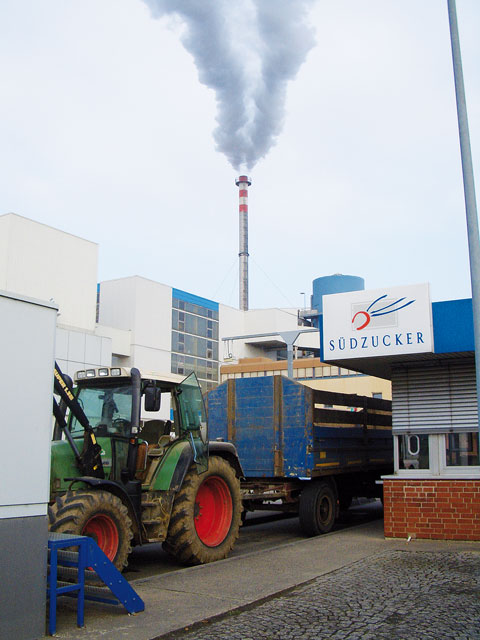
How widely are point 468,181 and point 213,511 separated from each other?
18.5 ft

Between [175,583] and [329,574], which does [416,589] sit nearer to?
[329,574]

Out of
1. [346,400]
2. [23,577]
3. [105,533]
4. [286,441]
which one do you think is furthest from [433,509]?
[23,577]

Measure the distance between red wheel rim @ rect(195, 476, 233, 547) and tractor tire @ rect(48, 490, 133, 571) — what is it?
1896 mm

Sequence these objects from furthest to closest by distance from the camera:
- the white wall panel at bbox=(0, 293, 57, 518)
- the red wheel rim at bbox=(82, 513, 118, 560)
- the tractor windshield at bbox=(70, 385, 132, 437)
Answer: the tractor windshield at bbox=(70, 385, 132, 437)
the red wheel rim at bbox=(82, 513, 118, 560)
the white wall panel at bbox=(0, 293, 57, 518)

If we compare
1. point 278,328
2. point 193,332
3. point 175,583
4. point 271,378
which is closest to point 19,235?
point 193,332

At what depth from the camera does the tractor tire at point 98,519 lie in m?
6.92

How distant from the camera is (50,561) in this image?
578 cm

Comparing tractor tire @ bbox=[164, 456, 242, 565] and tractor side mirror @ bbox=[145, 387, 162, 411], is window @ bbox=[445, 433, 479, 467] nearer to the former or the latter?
tractor tire @ bbox=[164, 456, 242, 565]

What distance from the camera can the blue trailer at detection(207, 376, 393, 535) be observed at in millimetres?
11555

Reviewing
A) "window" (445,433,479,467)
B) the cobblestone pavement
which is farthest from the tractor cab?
"window" (445,433,479,467)

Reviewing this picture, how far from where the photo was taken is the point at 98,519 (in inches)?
292

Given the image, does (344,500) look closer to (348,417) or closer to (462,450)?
(348,417)

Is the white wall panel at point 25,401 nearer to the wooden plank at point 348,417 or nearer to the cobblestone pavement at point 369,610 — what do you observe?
the cobblestone pavement at point 369,610

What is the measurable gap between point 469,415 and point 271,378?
3.27m
